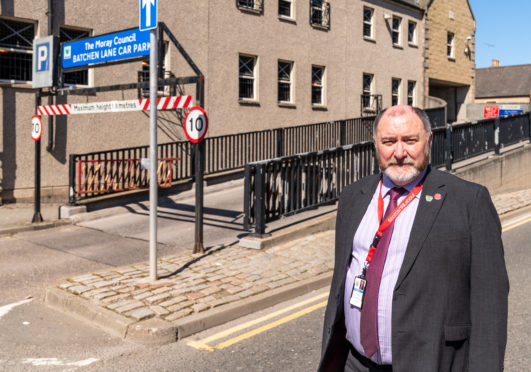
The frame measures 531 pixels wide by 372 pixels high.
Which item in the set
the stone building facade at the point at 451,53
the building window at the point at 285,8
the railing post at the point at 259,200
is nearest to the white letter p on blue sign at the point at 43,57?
the railing post at the point at 259,200

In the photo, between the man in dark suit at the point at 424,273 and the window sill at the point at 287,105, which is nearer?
the man in dark suit at the point at 424,273

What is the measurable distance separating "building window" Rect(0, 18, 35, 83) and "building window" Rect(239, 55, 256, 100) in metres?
7.39

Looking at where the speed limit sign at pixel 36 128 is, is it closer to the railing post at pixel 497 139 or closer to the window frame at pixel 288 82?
the window frame at pixel 288 82

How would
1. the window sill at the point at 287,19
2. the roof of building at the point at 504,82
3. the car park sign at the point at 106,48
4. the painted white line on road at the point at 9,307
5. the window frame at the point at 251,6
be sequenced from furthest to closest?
the roof of building at the point at 504,82
the window sill at the point at 287,19
the window frame at the point at 251,6
the car park sign at the point at 106,48
the painted white line on road at the point at 9,307

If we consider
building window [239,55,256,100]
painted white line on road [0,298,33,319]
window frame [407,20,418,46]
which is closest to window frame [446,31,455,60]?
window frame [407,20,418,46]

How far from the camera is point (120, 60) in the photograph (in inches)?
340

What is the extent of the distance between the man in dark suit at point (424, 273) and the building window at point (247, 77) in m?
16.7

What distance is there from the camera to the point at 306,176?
9.72m

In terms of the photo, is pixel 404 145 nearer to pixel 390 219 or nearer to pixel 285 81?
pixel 390 219

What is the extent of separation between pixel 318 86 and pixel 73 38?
10821 millimetres

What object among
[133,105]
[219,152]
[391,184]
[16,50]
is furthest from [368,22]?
[391,184]

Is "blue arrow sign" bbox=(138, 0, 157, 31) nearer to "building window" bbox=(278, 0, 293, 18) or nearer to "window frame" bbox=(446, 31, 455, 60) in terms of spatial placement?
"building window" bbox=(278, 0, 293, 18)

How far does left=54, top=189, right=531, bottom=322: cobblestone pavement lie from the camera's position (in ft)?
19.0

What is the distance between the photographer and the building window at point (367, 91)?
24.7 m
